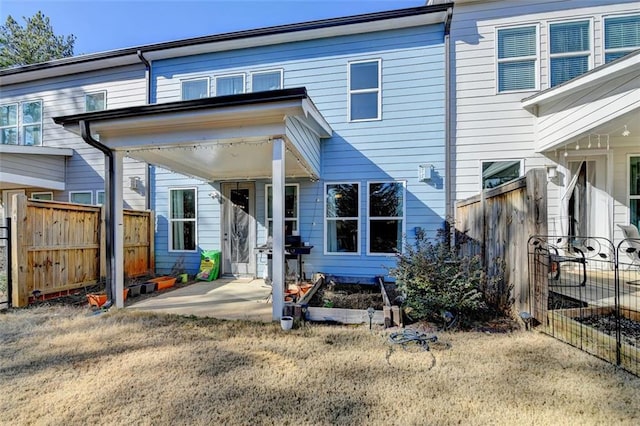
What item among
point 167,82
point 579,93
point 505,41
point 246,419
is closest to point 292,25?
point 167,82

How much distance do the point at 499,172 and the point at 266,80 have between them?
5630mm

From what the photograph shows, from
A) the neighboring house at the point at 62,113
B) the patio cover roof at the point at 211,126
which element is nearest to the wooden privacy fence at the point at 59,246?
the neighboring house at the point at 62,113

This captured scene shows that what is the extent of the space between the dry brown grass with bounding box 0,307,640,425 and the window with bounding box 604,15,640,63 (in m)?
6.03

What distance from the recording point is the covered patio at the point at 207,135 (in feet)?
13.3

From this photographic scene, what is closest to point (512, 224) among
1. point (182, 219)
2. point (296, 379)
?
point (296, 379)

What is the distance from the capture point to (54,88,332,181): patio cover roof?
4.00 meters

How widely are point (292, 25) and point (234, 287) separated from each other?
5869mm

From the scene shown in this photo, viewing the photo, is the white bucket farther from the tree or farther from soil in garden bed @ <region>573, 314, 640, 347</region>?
the tree

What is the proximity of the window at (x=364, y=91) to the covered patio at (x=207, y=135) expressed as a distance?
1604 millimetres

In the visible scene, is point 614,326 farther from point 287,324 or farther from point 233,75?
point 233,75

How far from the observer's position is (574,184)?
6133mm

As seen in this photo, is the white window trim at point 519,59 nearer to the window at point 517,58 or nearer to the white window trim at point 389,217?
the window at point 517,58

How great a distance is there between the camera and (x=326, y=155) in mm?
6965

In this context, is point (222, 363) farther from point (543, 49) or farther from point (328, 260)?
point (543, 49)
